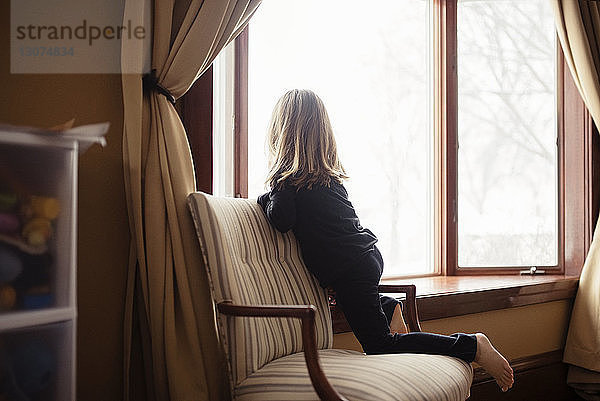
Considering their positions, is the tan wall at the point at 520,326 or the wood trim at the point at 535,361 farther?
the wood trim at the point at 535,361

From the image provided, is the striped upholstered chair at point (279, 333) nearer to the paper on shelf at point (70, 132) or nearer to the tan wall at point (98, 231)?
the tan wall at point (98, 231)

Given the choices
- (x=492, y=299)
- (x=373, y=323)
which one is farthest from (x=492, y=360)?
(x=492, y=299)

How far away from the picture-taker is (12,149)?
1504 mm

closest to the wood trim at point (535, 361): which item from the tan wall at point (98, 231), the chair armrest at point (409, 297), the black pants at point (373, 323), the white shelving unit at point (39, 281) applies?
the chair armrest at point (409, 297)

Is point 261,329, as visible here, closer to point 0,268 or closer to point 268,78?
point 0,268

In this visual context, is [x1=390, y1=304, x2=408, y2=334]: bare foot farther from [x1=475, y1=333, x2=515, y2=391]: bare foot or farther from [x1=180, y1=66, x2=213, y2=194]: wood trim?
[x1=180, y1=66, x2=213, y2=194]: wood trim

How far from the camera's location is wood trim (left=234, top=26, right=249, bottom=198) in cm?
276

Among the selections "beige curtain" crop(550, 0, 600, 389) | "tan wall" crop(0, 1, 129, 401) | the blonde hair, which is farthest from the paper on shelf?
"beige curtain" crop(550, 0, 600, 389)

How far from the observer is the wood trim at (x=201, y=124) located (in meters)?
2.39

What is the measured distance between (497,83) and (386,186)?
0.86m

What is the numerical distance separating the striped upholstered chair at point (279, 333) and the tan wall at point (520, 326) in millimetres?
864

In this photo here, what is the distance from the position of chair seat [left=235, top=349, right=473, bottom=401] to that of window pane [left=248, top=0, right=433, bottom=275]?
1.07m

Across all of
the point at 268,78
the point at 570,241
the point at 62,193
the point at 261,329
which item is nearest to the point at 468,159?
the point at 570,241

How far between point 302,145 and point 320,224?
0.26 meters
